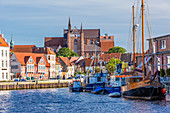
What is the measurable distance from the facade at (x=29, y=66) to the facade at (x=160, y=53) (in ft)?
255

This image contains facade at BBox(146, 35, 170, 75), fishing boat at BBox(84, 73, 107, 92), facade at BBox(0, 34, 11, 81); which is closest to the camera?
facade at BBox(146, 35, 170, 75)

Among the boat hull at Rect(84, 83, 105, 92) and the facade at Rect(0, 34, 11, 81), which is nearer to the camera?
the boat hull at Rect(84, 83, 105, 92)

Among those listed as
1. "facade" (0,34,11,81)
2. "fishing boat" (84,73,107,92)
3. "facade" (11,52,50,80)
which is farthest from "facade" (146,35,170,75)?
"facade" (11,52,50,80)

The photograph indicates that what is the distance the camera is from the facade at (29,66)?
148375 mm

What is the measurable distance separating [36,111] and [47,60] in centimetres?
11580

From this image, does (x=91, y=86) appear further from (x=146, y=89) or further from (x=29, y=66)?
(x=29, y=66)

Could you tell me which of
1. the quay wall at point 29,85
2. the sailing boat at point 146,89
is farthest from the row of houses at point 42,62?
the quay wall at point 29,85

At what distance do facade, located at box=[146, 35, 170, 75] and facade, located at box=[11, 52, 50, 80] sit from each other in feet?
255

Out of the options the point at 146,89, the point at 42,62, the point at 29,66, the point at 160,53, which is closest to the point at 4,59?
the point at 29,66

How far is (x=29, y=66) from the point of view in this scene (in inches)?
5969

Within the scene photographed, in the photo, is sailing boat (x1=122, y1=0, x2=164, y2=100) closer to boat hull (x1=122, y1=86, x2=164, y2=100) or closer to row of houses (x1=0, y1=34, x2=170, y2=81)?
boat hull (x1=122, y1=86, x2=164, y2=100)

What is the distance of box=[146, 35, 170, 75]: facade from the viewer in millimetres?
Result: 70356

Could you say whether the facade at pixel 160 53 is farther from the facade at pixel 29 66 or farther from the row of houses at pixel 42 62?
the facade at pixel 29 66

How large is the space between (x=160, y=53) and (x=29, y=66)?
86431 mm
